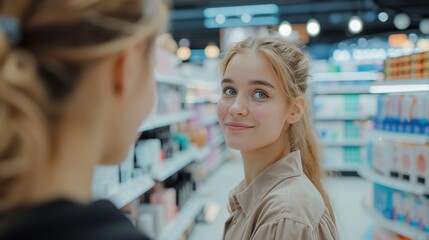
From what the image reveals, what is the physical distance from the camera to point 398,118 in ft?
13.8

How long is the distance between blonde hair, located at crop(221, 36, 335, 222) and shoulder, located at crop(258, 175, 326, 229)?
308mm

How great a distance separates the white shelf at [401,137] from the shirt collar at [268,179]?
280 cm

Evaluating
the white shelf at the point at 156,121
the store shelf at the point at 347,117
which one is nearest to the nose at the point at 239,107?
the white shelf at the point at 156,121

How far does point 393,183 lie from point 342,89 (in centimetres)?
563

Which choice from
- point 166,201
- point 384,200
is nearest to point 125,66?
point 166,201

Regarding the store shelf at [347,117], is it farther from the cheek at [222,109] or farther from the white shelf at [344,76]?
the cheek at [222,109]

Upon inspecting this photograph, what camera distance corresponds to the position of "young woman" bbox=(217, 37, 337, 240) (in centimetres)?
143

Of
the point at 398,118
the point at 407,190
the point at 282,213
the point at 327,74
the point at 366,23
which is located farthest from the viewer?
the point at 366,23

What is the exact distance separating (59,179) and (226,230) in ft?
3.74

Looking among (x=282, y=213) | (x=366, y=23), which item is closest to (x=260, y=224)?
(x=282, y=213)

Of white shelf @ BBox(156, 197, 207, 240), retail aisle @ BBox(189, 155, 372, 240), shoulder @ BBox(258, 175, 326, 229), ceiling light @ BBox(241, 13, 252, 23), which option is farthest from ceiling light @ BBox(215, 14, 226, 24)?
shoulder @ BBox(258, 175, 326, 229)

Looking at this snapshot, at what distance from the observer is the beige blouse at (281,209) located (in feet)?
4.12

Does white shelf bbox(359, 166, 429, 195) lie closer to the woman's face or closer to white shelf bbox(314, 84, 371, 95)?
the woman's face

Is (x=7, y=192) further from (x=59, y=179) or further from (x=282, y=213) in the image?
(x=282, y=213)
